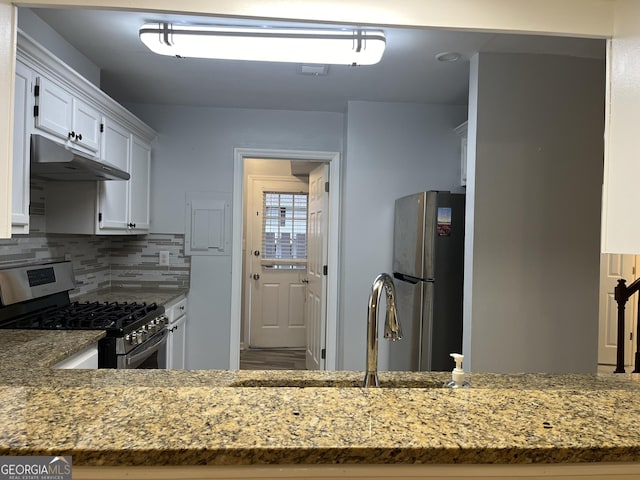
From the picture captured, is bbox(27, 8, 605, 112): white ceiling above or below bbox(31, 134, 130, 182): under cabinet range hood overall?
above

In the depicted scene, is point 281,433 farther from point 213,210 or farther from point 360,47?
point 213,210

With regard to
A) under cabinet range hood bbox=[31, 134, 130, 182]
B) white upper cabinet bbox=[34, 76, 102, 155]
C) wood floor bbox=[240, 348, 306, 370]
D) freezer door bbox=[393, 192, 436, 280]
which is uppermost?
white upper cabinet bbox=[34, 76, 102, 155]

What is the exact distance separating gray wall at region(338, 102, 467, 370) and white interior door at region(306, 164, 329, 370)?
0.35m

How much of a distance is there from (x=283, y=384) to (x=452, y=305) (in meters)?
1.64

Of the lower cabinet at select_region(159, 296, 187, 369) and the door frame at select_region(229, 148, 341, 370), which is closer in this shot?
the lower cabinet at select_region(159, 296, 187, 369)

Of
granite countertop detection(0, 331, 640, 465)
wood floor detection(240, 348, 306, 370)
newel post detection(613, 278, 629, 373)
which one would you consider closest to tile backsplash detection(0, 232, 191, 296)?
wood floor detection(240, 348, 306, 370)

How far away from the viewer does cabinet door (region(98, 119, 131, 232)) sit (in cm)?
257

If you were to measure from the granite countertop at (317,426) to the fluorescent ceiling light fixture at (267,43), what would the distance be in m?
1.66

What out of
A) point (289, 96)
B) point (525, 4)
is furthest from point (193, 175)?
point (525, 4)

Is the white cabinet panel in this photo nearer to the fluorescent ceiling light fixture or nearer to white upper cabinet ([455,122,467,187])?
the fluorescent ceiling light fixture

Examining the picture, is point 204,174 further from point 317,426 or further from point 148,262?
point 317,426

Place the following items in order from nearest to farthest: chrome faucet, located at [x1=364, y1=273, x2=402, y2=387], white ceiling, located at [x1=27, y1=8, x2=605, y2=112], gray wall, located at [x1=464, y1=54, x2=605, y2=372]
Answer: chrome faucet, located at [x1=364, y1=273, x2=402, y2=387]
white ceiling, located at [x1=27, y1=8, x2=605, y2=112]
gray wall, located at [x1=464, y1=54, x2=605, y2=372]

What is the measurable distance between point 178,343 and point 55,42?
2.03 meters

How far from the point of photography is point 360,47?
203cm
